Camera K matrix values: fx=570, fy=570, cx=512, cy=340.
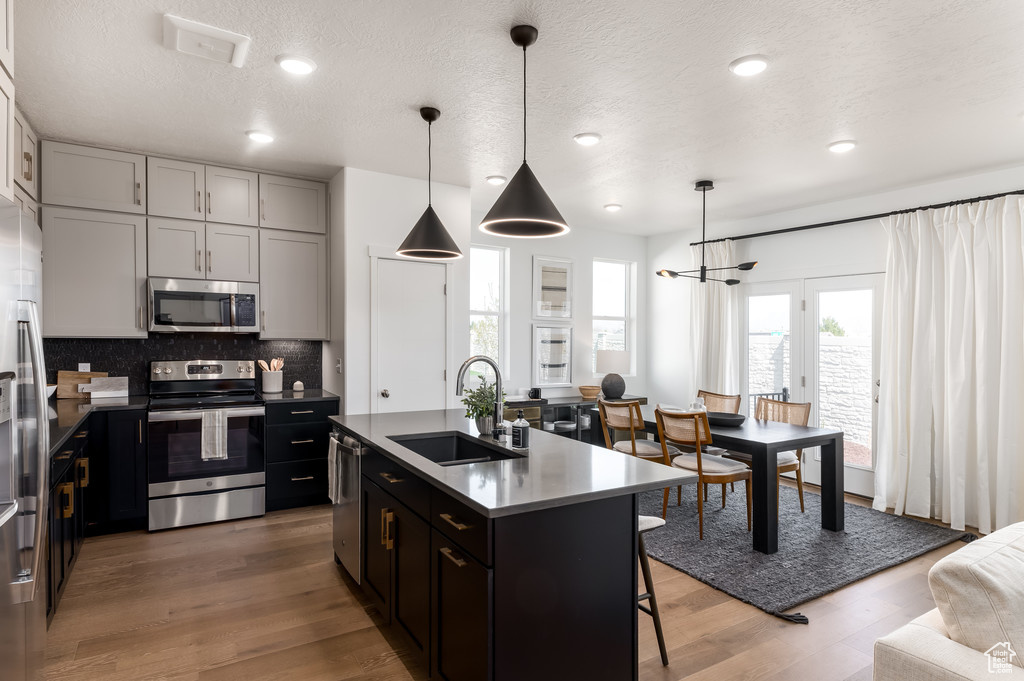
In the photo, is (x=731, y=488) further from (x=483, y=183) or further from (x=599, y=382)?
(x=483, y=183)

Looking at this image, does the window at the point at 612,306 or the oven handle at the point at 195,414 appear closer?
the oven handle at the point at 195,414

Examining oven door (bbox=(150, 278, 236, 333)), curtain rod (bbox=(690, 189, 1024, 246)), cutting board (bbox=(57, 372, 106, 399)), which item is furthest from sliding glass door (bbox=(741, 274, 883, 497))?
cutting board (bbox=(57, 372, 106, 399))

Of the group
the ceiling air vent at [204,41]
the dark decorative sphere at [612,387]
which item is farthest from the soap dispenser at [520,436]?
the dark decorative sphere at [612,387]

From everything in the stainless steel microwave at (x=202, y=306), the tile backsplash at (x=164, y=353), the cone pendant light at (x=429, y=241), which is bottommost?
the tile backsplash at (x=164, y=353)

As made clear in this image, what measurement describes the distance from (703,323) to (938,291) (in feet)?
7.19

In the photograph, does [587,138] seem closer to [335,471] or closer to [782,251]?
[335,471]

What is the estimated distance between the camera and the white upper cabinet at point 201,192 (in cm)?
409

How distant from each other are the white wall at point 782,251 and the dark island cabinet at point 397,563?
4.50 meters

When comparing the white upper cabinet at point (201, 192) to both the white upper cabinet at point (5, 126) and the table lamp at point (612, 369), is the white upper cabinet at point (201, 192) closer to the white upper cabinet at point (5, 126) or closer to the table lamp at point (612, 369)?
the white upper cabinet at point (5, 126)

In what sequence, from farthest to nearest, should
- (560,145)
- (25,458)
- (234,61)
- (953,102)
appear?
(560,145)
(953,102)
(234,61)
(25,458)

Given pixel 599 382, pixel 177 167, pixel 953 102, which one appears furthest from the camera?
pixel 599 382

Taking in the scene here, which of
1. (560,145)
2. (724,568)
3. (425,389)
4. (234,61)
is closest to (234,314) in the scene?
(425,389)

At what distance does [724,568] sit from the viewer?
3.33 m

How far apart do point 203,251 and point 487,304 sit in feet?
8.87
